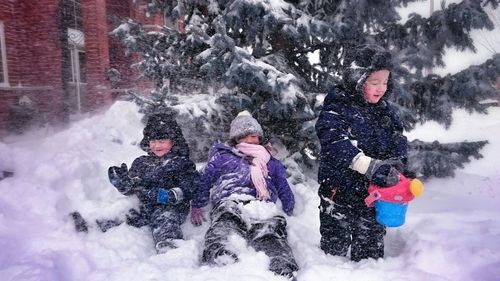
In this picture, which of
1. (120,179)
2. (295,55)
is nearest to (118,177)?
(120,179)

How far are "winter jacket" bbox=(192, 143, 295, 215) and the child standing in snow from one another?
2.20ft

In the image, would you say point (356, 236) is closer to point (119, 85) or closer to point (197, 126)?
point (197, 126)

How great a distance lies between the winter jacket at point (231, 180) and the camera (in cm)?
363

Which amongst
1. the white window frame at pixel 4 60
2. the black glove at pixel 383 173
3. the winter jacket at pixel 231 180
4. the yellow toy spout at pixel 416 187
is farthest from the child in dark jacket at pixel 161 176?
the white window frame at pixel 4 60

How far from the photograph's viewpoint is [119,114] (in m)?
9.04

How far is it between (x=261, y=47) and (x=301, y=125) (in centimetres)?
124

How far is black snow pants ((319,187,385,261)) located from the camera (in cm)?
306

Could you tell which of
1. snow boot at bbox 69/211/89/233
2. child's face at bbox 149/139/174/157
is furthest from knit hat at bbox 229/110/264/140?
snow boot at bbox 69/211/89/233

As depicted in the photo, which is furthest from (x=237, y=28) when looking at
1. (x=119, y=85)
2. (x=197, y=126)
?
(x=119, y=85)

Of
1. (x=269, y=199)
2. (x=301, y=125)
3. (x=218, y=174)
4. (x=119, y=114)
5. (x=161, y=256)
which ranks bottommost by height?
(x=161, y=256)

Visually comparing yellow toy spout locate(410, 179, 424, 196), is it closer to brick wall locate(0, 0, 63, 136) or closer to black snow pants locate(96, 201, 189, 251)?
black snow pants locate(96, 201, 189, 251)

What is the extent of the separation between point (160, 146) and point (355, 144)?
206 centimetres

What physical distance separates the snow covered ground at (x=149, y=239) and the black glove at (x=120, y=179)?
0.52 feet

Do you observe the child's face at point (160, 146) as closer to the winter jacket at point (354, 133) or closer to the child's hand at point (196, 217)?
the child's hand at point (196, 217)
